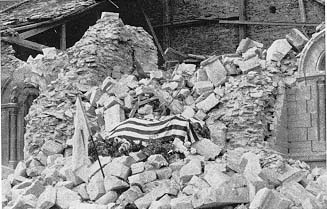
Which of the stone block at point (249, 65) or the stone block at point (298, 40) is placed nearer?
the stone block at point (249, 65)

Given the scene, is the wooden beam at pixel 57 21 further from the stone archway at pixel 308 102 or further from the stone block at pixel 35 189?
the stone block at pixel 35 189

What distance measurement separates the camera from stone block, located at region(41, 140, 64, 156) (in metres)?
17.4

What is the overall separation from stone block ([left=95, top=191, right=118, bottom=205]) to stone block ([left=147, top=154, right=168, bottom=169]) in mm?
796

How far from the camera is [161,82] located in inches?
715

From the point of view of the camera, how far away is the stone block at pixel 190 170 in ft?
46.2

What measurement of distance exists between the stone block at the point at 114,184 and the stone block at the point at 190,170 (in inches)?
33.6

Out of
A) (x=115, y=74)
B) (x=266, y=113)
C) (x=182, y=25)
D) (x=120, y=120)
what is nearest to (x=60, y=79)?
(x=115, y=74)

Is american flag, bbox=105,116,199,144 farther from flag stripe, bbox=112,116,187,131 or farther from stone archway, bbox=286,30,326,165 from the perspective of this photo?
stone archway, bbox=286,30,326,165

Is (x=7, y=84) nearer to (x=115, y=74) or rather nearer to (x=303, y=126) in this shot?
(x=115, y=74)

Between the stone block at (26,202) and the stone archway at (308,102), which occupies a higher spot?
the stone archway at (308,102)

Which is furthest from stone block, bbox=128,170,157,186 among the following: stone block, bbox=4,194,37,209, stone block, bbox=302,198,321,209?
stone block, bbox=302,198,321,209

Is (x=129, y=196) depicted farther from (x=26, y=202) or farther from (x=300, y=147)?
(x=300, y=147)

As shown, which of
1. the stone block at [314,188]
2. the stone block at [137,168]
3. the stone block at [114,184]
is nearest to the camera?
the stone block at [314,188]

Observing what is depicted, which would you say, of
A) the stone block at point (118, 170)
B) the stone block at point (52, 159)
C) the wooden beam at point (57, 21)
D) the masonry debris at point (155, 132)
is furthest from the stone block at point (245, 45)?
the wooden beam at point (57, 21)
